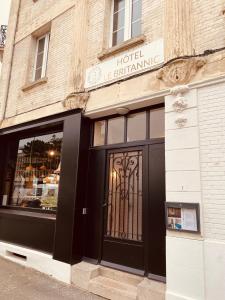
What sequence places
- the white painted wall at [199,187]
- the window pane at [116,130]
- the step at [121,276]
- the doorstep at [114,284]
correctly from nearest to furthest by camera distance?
the white painted wall at [199,187] → the doorstep at [114,284] → the step at [121,276] → the window pane at [116,130]

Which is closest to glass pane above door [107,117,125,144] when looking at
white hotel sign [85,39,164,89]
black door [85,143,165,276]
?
black door [85,143,165,276]

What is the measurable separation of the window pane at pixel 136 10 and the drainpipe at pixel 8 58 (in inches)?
183

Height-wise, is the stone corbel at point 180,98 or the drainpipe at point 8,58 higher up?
the drainpipe at point 8,58

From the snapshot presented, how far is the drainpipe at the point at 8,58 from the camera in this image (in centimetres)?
763

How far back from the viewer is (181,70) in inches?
156

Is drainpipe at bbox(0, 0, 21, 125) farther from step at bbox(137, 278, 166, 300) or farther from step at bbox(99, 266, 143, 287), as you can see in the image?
step at bbox(137, 278, 166, 300)

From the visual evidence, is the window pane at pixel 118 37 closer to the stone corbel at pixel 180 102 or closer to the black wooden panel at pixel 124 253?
the stone corbel at pixel 180 102

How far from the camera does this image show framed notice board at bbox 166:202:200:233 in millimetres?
3493

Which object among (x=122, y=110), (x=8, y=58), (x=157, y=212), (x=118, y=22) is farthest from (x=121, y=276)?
(x=8, y=58)

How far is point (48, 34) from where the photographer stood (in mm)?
7441

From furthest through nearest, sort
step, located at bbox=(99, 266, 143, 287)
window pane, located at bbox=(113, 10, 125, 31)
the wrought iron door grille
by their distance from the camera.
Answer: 1. window pane, located at bbox=(113, 10, 125, 31)
2. the wrought iron door grille
3. step, located at bbox=(99, 266, 143, 287)

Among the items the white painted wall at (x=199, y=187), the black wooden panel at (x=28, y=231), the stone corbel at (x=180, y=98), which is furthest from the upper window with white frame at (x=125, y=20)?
the black wooden panel at (x=28, y=231)

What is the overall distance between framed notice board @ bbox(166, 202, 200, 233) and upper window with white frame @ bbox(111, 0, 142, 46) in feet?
12.6

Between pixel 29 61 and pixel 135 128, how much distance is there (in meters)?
4.65
